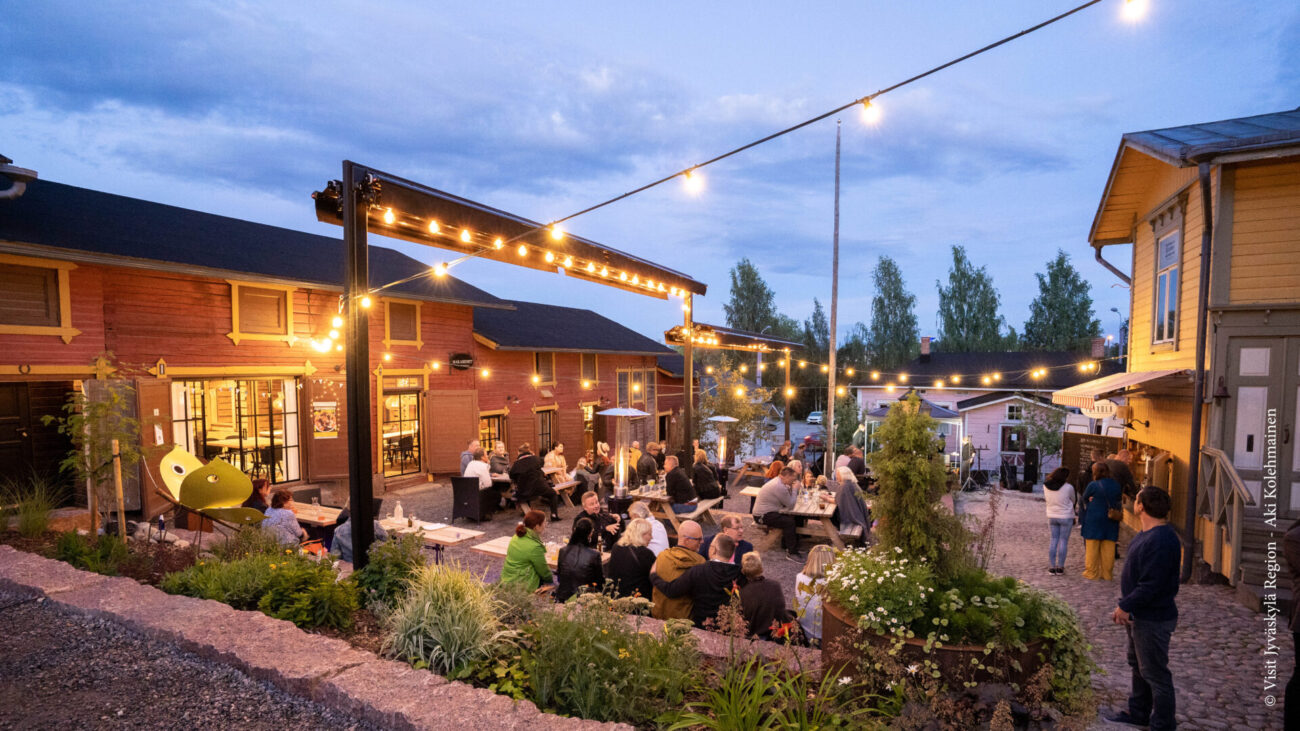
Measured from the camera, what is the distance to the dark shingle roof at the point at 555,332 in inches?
→ 648

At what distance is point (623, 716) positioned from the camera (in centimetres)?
291

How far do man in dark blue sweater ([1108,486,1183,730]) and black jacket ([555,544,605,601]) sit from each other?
3752mm

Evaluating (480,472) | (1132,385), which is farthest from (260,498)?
(1132,385)

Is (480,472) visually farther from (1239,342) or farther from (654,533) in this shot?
(1239,342)

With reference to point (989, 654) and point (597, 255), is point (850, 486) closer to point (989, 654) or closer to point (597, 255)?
point (597, 255)

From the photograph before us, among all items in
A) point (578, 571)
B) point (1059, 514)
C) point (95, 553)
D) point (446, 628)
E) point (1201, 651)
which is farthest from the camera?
point (1059, 514)

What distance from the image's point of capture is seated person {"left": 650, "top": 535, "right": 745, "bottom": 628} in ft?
14.9

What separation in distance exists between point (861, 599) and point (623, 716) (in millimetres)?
1604

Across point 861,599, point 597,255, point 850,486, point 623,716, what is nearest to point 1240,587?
point 850,486

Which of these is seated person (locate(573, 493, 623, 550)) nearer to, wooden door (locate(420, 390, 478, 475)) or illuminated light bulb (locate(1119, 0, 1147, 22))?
illuminated light bulb (locate(1119, 0, 1147, 22))

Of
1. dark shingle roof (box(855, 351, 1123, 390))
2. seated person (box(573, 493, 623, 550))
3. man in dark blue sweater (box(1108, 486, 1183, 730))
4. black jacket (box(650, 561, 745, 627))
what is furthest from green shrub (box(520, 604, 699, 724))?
dark shingle roof (box(855, 351, 1123, 390))

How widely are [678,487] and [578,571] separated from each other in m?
4.50

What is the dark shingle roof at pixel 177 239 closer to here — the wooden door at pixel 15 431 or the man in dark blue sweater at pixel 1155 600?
the wooden door at pixel 15 431

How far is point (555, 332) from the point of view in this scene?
19.3m
